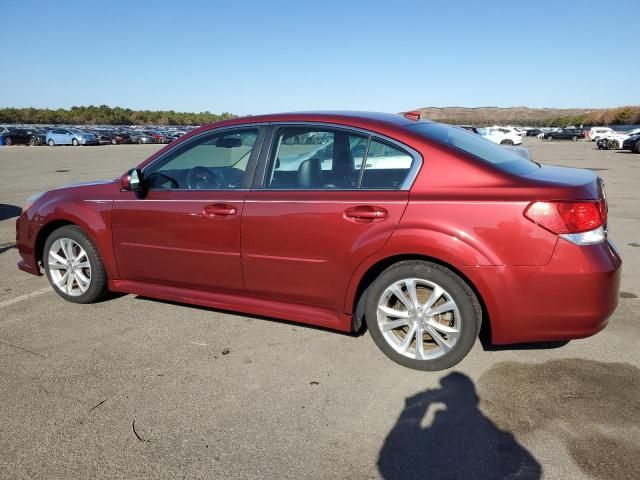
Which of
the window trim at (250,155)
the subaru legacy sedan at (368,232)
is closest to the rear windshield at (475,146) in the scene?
the subaru legacy sedan at (368,232)

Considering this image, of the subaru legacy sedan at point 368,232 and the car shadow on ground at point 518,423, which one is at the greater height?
the subaru legacy sedan at point 368,232

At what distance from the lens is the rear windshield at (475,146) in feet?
10.8

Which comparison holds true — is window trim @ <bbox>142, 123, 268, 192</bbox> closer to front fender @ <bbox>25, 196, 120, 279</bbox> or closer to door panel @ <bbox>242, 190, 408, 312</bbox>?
door panel @ <bbox>242, 190, 408, 312</bbox>

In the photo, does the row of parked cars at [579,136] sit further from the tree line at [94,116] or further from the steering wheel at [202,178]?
the tree line at [94,116]

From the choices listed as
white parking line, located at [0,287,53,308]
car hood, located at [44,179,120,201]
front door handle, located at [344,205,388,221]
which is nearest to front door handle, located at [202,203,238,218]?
front door handle, located at [344,205,388,221]

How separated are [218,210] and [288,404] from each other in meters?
1.49

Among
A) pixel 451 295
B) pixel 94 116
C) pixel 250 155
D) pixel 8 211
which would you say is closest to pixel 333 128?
pixel 250 155

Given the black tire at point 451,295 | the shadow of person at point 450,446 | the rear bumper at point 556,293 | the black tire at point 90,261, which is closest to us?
the shadow of person at point 450,446

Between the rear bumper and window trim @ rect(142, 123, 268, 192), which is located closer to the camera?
the rear bumper

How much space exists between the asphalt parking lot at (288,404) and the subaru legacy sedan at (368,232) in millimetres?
282

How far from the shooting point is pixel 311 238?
3.40 m

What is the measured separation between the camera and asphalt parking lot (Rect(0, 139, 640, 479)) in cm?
244

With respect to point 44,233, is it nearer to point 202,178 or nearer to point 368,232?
point 202,178

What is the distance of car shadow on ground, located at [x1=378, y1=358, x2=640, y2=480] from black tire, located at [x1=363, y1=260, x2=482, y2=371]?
15cm
